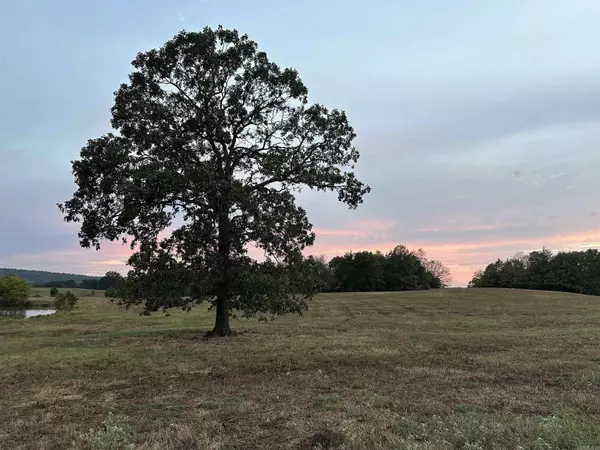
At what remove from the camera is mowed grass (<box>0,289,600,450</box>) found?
18.5 feet

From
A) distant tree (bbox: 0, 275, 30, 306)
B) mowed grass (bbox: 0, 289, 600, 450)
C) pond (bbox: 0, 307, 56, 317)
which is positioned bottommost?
pond (bbox: 0, 307, 56, 317)

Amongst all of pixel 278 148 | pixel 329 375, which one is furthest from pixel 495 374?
pixel 278 148

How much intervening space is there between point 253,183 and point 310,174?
2.25 m

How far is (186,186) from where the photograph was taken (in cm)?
1622

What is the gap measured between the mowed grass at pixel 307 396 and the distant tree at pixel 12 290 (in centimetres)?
6298

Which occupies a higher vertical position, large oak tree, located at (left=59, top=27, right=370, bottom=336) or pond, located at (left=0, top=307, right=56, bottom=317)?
large oak tree, located at (left=59, top=27, right=370, bottom=336)

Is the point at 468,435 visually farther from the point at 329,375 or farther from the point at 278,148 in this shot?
the point at 278,148

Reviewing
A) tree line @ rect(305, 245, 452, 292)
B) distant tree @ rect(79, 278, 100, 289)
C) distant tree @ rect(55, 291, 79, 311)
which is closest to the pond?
distant tree @ rect(55, 291, 79, 311)

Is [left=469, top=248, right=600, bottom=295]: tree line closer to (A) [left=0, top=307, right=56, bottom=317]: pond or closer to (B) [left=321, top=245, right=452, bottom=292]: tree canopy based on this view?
(B) [left=321, top=245, right=452, bottom=292]: tree canopy

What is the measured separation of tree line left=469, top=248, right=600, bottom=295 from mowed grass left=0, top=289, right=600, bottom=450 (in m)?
92.5

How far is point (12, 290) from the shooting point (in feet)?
227

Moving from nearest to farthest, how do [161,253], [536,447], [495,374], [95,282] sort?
[536,447], [495,374], [161,253], [95,282]

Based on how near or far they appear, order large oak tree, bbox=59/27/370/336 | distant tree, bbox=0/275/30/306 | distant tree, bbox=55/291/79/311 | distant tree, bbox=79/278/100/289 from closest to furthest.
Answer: large oak tree, bbox=59/27/370/336 < distant tree, bbox=55/291/79/311 < distant tree, bbox=0/275/30/306 < distant tree, bbox=79/278/100/289

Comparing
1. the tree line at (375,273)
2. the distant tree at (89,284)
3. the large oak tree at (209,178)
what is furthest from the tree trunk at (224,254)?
the distant tree at (89,284)
